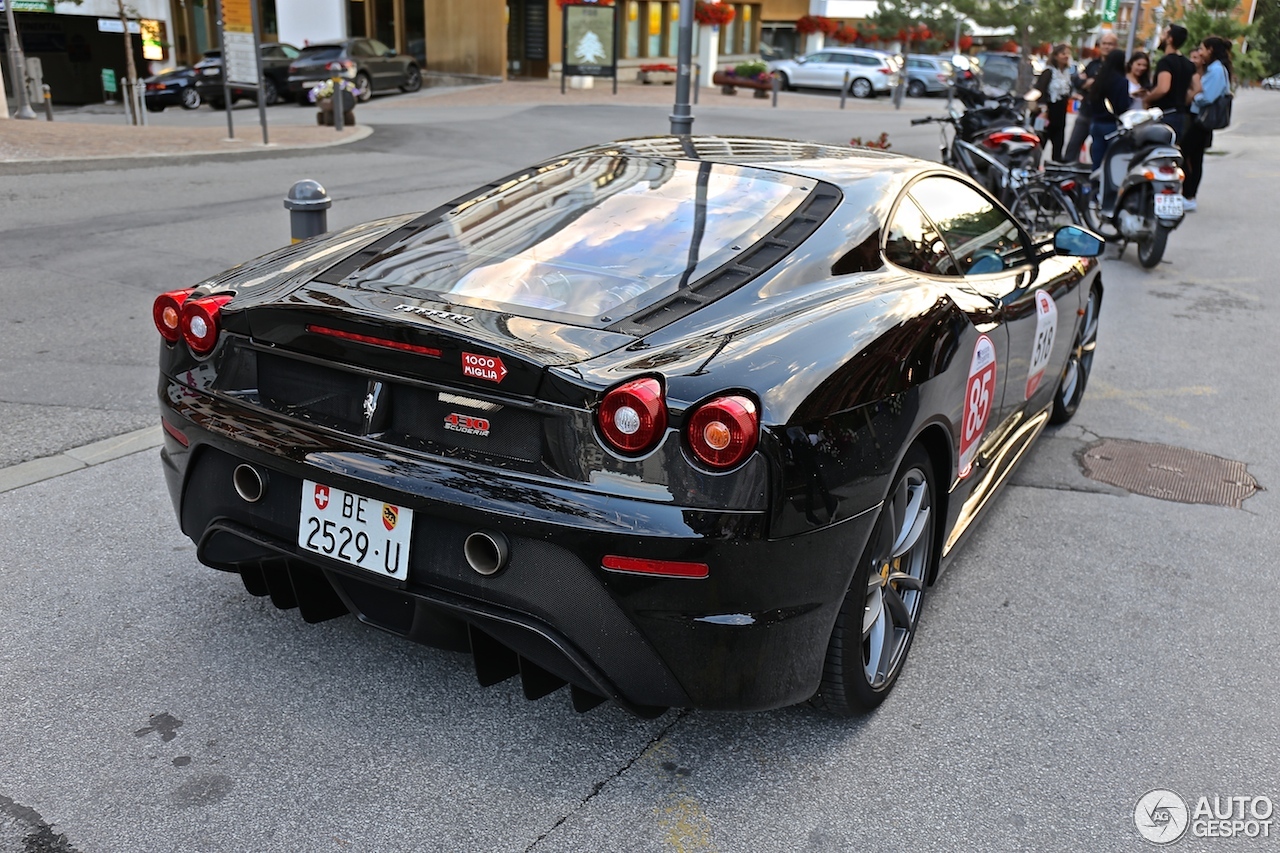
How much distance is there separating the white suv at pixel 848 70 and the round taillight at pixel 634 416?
39.1m

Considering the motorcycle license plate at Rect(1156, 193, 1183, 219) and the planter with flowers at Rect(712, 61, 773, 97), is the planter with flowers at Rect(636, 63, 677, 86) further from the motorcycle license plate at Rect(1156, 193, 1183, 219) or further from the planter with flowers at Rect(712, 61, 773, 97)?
the motorcycle license plate at Rect(1156, 193, 1183, 219)

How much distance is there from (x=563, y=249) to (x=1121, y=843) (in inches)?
84.9

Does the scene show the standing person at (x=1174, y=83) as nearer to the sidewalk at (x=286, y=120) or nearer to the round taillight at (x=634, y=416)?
the sidewalk at (x=286, y=120)

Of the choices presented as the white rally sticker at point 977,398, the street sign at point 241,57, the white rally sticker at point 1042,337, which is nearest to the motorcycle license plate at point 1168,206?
the white rally sticker at point 1042,337

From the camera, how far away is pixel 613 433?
2.46 metres

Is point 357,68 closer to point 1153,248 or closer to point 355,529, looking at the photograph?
point 1153,248

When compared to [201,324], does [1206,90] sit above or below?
above

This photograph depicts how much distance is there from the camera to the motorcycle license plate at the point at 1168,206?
9.97 meters

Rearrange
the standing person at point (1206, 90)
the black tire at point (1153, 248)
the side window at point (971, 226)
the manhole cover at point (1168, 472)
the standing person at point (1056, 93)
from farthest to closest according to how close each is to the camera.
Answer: the standing person at point (1056, 93) → the standing person at point (1206, 90) → the black tire at point (1153, 248) → the manhole cover at point (1168, 472) → the side window at point (971, 226)

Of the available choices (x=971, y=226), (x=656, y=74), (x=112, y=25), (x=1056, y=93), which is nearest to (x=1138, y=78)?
(x=1056, y=93)

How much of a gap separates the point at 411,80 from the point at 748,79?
1118 centimetres

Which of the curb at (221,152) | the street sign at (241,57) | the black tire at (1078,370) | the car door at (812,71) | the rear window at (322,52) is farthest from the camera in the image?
the car door at (812,71)

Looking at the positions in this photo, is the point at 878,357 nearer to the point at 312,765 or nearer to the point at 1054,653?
the point at 1054,653

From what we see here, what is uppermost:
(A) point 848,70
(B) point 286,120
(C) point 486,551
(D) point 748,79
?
(C) point 486,551
